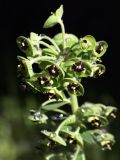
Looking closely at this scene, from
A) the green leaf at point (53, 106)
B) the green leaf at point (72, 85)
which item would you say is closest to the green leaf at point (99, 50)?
the green leaf at point (72, 85)

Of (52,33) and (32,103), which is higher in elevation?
(52,33)

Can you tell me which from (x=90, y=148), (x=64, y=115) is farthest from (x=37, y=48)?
(x=90, y=148)

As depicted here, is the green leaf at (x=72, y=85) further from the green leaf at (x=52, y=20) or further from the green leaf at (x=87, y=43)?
the green leaf at (x=52, y=20)

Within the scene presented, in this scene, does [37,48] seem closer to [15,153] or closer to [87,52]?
[87,52]

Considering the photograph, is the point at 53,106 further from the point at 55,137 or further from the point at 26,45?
the point at 26,45

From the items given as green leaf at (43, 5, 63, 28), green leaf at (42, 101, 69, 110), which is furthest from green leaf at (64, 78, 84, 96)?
green leaf at (43, 5, 63, 28)
